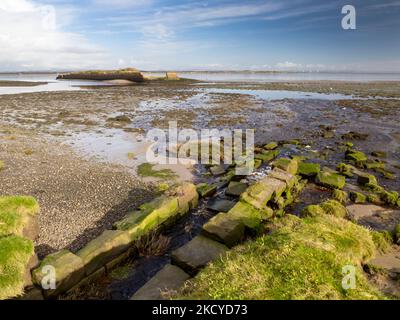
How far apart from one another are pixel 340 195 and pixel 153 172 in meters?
10.1

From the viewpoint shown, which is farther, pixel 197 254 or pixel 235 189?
pixel 235 189

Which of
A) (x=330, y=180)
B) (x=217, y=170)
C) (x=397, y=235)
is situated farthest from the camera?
(x=217, y=170)

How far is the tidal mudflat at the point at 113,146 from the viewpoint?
12.0m

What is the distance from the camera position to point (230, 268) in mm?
6609

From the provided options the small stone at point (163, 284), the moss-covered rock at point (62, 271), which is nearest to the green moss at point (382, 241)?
the small stone at point (163, 284)

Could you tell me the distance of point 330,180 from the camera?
610 inches

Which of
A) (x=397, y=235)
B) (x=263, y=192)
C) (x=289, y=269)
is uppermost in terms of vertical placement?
(x=263, y=192)

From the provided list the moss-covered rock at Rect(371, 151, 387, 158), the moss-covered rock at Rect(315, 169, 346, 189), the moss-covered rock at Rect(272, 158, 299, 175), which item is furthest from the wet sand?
the moss-covered rock at Rect(272, 158, 299, 175)

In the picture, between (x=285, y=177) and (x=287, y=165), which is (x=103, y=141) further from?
(x=285, y=177)

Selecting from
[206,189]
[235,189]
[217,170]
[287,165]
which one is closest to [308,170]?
[287,165]

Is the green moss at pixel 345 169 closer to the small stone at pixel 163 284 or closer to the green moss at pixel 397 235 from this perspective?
the green moss at pixel 397 235

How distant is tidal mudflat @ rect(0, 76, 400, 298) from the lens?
12.0 m
